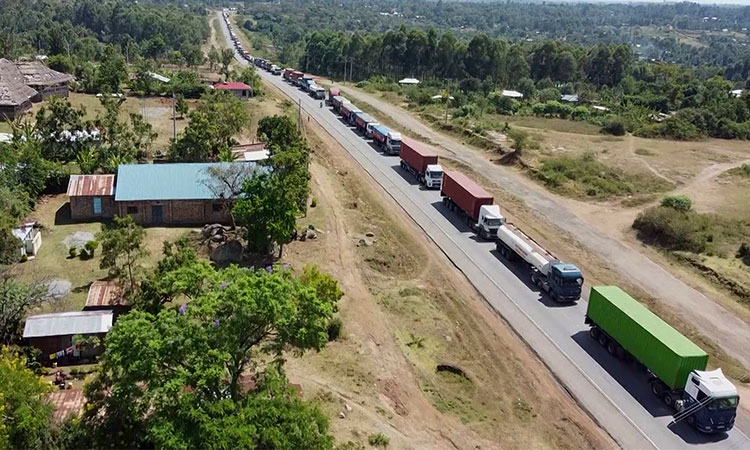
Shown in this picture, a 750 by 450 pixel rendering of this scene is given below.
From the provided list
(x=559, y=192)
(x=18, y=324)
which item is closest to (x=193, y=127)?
(x=18, y=324)

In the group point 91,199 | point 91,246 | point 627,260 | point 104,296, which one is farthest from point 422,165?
point 104,296

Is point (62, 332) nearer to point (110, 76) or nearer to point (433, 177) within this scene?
point (433, 177)

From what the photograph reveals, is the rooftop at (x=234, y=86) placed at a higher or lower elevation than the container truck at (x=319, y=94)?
higher

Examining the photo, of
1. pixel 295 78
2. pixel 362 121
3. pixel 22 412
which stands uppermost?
pixel 22 412

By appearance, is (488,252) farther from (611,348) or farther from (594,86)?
(594,86)

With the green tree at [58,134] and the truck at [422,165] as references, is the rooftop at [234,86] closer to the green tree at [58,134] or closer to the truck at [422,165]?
the green tree at [58,134]

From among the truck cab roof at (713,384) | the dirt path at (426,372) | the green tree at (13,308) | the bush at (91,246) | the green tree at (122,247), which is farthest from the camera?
the bush at (91,246)

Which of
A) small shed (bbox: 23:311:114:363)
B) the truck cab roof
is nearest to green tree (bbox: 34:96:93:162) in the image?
small shed (bbox: 23:311:114:363)

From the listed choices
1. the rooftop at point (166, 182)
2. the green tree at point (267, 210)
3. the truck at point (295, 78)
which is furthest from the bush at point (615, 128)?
the green tree at point (267, 210)
